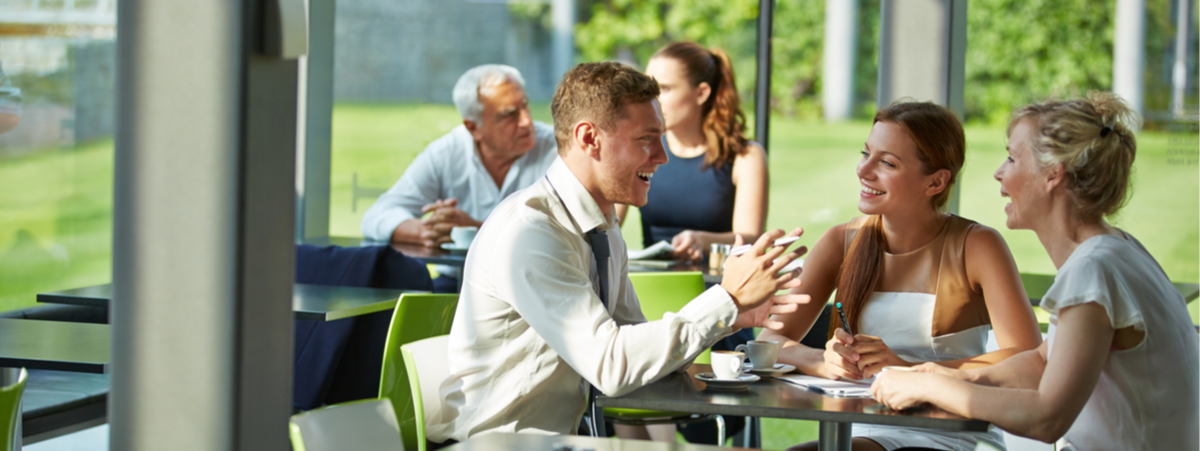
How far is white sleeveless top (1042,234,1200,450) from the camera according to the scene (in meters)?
1.76

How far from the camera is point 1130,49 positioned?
1384 centimetres

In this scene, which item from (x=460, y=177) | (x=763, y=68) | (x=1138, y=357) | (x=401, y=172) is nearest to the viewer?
(x=1138, y=357)

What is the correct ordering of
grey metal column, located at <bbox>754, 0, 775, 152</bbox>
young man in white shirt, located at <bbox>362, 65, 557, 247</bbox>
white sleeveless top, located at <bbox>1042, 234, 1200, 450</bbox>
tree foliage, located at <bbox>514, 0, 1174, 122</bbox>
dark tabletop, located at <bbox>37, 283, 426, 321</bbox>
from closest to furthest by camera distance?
white sleeveless top, located at <bbox>1042, 234, 1200, 450</bbox> → dark tabletop, located at <bbox>37, 283, 426, 321</bbox> → young man in white shirt, located at <bbox>362, 65, 557, 247</bbox> → grey metal column, located at <bbox>754, 0, 775, 152</bbox> → tree foliage, located at <bbox>514, 0, 1174, 122</bbox>

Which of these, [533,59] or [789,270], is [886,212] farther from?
[533,59]

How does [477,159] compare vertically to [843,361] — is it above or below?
above

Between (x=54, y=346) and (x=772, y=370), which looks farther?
(x=54, y=346)

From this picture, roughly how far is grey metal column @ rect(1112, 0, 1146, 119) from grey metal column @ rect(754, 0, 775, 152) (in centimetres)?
993

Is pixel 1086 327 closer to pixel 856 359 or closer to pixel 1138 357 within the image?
pixel 1138 357

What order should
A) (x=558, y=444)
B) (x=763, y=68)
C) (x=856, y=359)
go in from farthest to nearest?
(x=763, y=68) → (x=856, y=359) → (x=558, y=444)

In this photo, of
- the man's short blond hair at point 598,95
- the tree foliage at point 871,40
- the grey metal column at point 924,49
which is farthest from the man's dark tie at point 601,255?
the tree foliage at point 871,40

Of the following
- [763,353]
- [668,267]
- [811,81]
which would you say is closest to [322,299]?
[668,267]

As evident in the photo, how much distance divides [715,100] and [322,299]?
73.4 inches

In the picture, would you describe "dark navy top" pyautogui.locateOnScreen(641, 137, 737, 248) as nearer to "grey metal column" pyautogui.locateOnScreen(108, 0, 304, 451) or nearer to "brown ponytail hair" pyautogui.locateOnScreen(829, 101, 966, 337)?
"brown ponytail hair" pyautogui.locateOnScreen(829, 101, 966, 337)

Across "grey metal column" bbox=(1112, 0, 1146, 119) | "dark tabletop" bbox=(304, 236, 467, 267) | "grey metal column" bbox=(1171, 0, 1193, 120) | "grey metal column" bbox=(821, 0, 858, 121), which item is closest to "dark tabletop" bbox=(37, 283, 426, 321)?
"dark tabletop" bbox=(304, 236, 467, 267)
